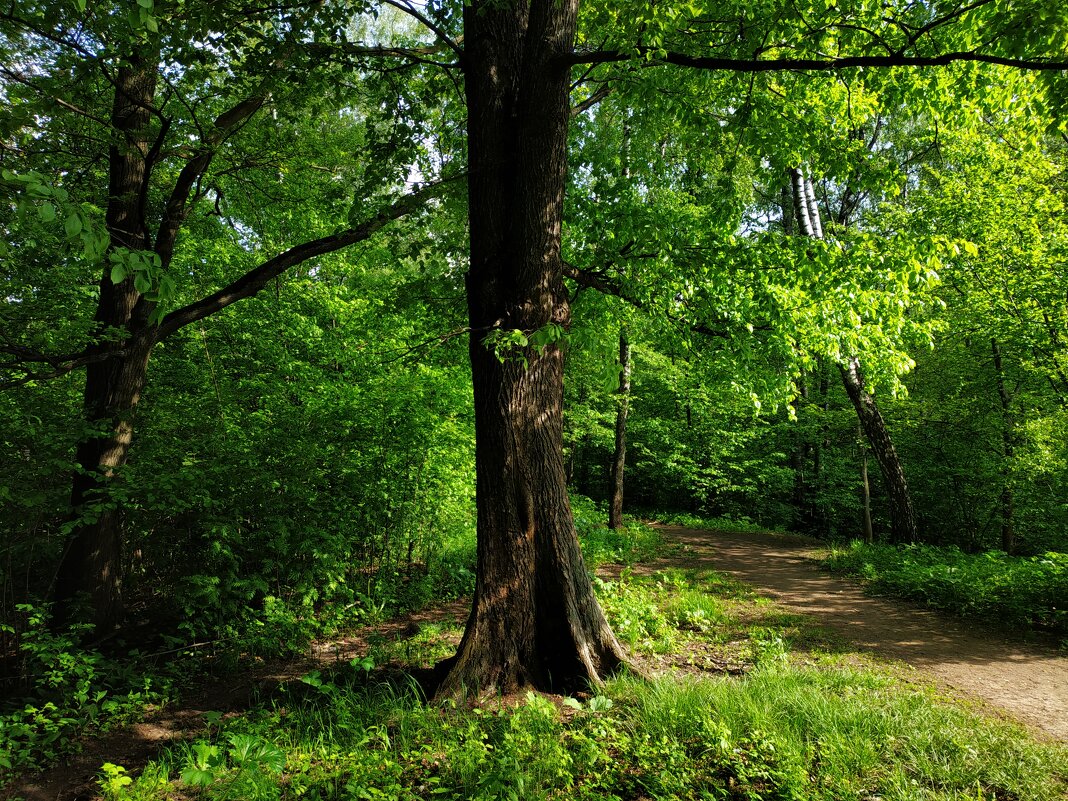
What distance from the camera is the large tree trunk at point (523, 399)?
394 centimetres

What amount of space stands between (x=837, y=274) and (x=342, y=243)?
5.20m

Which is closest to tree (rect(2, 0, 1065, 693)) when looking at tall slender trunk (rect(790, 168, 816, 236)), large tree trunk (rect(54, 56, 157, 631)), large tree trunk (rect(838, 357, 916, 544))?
large tree trunk (rect(54, 56, 157, 631))

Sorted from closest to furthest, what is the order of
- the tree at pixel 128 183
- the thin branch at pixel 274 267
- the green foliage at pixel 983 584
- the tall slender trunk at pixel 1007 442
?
the tree at pixel 128 183
the thin branch at pixel 274 267
the green foliage at pixel 983 584
the tall slender trunk at pixel 1007 442

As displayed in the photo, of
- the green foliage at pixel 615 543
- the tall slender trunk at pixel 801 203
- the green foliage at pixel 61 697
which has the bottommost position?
the green foliage at pixel 61 697

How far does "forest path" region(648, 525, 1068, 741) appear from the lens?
4395mm

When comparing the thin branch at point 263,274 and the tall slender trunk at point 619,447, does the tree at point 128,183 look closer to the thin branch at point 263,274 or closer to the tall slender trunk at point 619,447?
the thin branch at point 263,274

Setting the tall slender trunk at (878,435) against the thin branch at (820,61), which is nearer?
the thin branch at (820,61)

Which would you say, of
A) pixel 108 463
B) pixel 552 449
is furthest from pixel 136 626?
pixel 552 449

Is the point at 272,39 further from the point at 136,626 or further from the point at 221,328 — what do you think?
the point at 221,328

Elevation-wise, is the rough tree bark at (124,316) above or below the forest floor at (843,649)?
above

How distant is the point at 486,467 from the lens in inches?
159

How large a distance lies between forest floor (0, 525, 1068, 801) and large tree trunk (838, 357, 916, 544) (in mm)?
2855

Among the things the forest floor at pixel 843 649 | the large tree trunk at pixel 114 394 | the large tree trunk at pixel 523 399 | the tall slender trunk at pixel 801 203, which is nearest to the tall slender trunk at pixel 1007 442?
the tall slender trunk at pixel 801 203

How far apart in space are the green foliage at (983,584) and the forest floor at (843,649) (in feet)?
1.32
